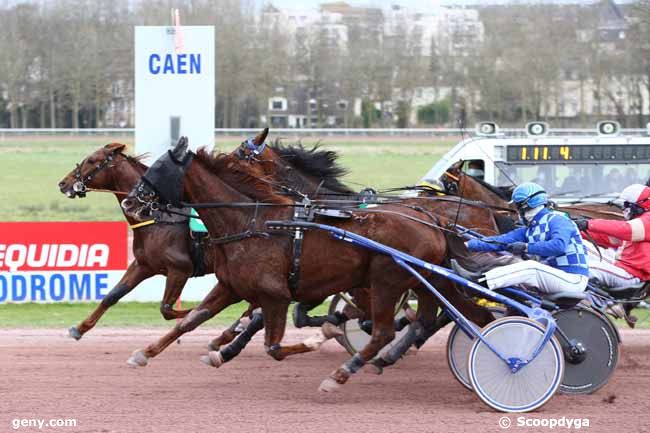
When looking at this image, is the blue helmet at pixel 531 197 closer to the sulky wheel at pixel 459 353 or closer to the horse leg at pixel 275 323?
the sulky wheel at pixel 459 353

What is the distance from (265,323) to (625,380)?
284 cm

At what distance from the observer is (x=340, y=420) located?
647 centimetres

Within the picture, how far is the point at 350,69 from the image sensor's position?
97.0ft

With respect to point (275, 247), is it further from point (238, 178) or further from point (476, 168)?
point (476, 168)

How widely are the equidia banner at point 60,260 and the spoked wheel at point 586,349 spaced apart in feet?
21.0

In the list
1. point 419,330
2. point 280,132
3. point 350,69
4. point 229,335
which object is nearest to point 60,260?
point 229,335

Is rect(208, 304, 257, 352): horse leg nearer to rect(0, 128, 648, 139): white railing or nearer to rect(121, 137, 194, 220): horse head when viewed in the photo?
rect(121, 137, 194, 220): horse head

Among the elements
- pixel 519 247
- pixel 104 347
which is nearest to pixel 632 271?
pixel 519 247

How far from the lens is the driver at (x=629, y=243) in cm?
787

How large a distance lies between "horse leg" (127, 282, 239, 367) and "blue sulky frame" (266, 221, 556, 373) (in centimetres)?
82

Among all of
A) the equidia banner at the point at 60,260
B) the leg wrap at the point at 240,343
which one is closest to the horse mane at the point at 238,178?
the leg wrap at the point at 240,343

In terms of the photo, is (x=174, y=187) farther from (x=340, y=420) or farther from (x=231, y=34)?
(x=231, y=34)

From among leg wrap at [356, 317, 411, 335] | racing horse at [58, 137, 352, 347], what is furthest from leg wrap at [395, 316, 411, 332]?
racing horse at [58, 137, 352, 347]

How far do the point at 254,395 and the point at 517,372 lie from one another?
1.95 m
